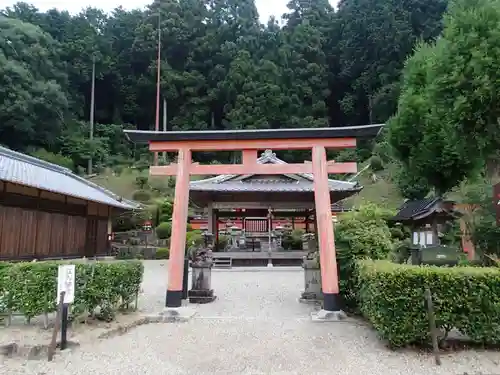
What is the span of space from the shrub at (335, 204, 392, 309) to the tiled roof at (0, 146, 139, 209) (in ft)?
35.5

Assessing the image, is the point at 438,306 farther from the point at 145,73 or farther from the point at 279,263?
the point at 145,73

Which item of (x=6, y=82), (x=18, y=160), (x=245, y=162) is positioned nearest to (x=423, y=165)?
(x=245, y=162)

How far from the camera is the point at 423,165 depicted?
1340 centimetres

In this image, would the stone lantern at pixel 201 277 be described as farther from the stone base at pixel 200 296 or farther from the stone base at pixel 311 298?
the stone base at pixel 311 298

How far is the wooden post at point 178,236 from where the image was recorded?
7.84 m

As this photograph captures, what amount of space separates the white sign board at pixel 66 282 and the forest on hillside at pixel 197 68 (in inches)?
1363

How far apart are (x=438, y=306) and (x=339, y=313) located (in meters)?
2.41

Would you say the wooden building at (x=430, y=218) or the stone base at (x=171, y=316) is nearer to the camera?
the stone base at (x=171, y=316)

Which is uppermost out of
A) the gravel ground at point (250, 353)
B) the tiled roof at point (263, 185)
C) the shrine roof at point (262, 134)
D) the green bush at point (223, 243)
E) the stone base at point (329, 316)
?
the tiled roof at point (263, 185)

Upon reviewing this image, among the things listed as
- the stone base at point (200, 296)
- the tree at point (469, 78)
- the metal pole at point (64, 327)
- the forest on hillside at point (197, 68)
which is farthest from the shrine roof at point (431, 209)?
the forest on hillside at point (197, 68)

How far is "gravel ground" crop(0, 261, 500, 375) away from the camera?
4.86 meters

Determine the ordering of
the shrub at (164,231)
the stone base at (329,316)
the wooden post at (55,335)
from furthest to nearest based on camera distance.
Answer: the shrub at (164,231) → the stone base at (329,316) → the wooden post at (55,335)


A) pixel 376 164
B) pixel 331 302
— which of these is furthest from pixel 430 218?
pixel 376 164

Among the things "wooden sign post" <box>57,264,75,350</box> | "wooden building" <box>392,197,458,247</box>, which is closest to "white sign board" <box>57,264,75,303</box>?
"wooden sign post" <box>57,264,75,350</box>
